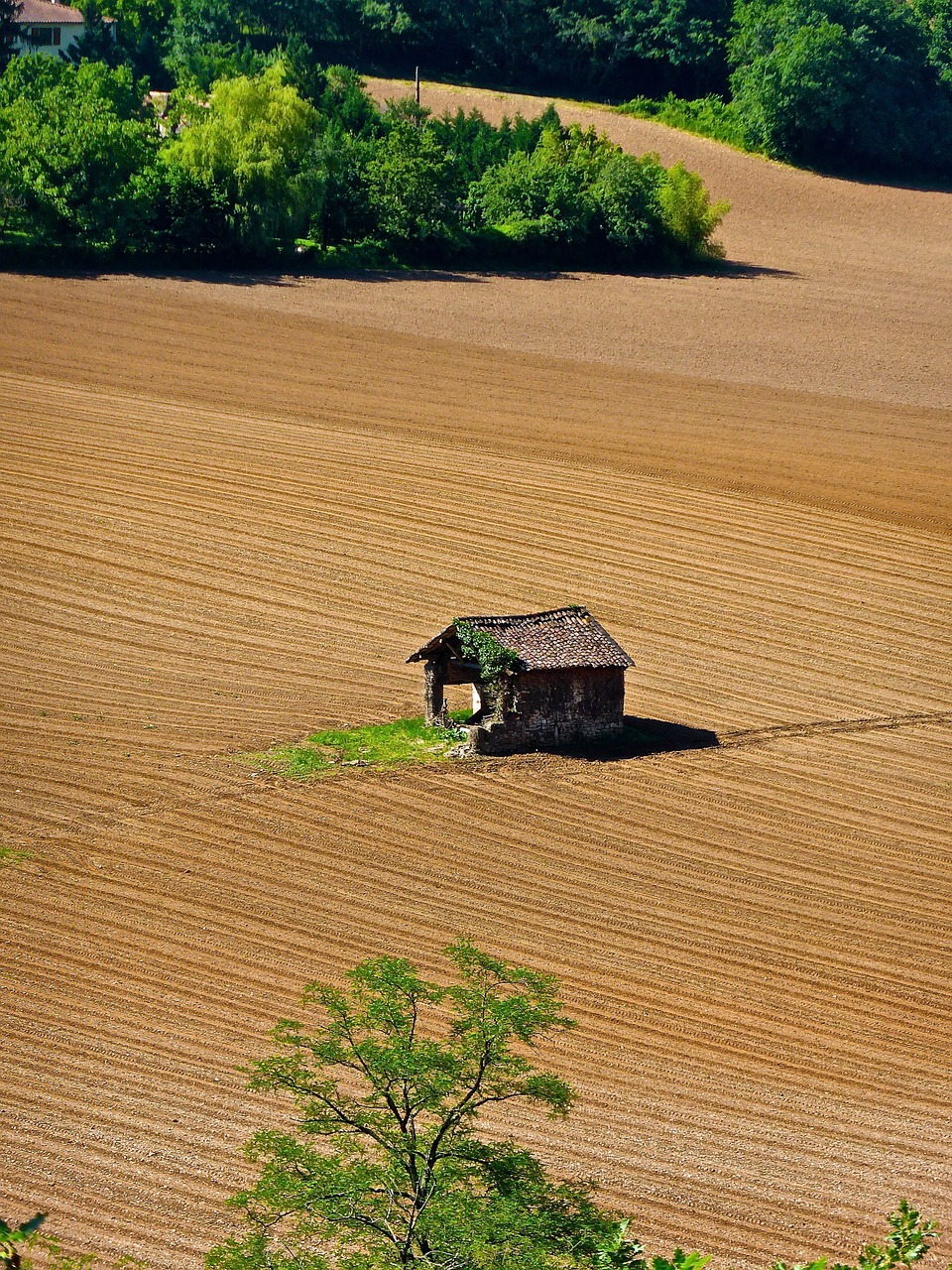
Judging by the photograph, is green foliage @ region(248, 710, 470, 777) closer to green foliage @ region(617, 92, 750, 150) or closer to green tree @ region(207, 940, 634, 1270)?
green tree @ region(207, 940, 634, 1270)

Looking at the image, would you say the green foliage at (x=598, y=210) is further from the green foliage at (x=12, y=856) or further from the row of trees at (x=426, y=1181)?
the row of trees at (x=426, y=1181)

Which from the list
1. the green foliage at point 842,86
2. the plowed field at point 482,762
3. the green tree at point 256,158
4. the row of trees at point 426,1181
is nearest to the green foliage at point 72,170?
the green tree at point 256,158

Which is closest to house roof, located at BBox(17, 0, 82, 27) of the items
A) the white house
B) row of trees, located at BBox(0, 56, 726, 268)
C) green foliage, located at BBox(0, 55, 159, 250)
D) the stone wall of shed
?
the white house

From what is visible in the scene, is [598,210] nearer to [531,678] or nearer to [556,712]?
[556,712]

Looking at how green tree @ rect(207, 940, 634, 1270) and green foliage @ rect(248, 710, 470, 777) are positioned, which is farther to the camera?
green foliage @ rect(248, 710, 470, 777)

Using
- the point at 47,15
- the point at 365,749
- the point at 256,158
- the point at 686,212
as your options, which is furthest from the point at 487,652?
the point at 47,15
